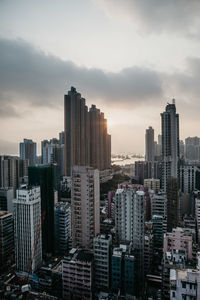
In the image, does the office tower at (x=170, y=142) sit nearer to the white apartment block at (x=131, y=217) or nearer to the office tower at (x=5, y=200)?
the white apartment block at (x=131, y=217)

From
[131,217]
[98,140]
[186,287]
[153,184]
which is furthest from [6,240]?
[98,140]

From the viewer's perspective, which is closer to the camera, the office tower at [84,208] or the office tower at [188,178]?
the office tower at [84,208]

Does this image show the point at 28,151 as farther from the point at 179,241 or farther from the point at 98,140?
the point at 179,241

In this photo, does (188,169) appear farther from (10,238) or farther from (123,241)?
(10,238)

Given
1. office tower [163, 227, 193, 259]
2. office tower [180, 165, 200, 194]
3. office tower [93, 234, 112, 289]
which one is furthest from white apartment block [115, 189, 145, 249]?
office tower [180, 165, 200, 194]

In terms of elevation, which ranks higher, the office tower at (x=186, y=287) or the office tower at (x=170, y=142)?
the office tower at (x=170, y=142)

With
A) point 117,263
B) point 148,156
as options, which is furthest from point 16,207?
point 148,156

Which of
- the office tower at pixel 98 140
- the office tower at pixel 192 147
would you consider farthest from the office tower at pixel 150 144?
the office tower at pixel 98 140
